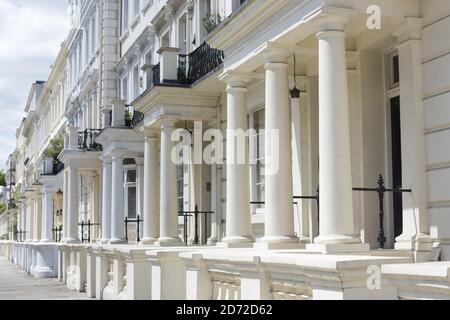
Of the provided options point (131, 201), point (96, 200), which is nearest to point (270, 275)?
point (131, 201)

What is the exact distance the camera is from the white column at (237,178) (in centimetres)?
1048

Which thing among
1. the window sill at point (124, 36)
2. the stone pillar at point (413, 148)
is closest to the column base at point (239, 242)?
the stone pillar at point (413, 148)

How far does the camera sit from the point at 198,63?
47.0 feet

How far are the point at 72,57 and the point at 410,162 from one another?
28.8 metres

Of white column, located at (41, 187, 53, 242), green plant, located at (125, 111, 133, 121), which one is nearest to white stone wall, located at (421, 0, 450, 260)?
green plant, located at (125, 111, 133, 121)

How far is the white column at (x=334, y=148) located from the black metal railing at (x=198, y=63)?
16.7ft

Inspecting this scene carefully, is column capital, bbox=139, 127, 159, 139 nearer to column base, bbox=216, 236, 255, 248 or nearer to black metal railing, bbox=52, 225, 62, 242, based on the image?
column base, bbox=216, 236, 255, 248

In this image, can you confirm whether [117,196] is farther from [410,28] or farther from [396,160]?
[410,28]

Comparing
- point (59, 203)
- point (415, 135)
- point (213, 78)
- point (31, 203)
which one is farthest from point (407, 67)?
point (31, 203)

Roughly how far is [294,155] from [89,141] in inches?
523

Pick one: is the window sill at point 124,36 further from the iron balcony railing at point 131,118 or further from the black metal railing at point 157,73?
the black metal railing at point 157,73

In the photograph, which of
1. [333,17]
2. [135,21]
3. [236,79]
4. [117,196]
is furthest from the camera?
[135,21]

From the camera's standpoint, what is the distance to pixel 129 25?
22875 mm
